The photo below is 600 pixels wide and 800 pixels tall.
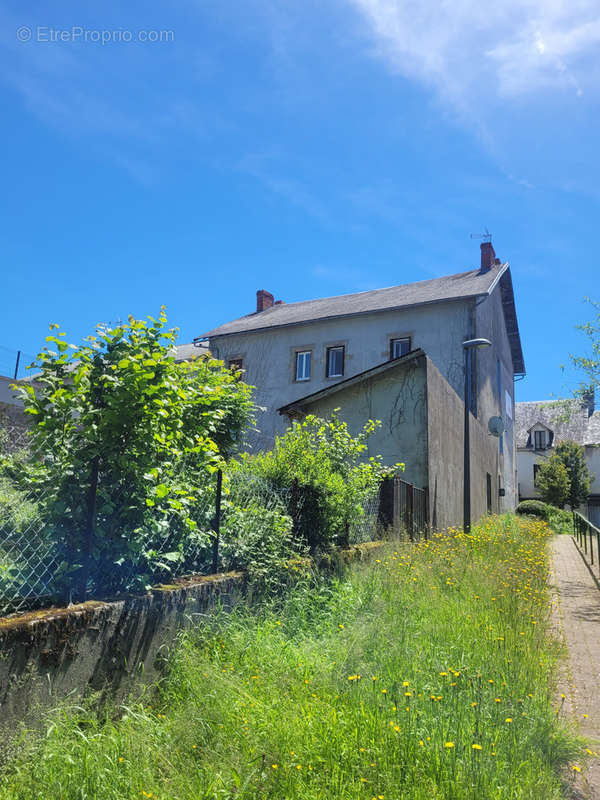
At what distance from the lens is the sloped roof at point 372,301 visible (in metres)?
21.3

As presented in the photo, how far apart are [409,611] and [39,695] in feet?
10.8

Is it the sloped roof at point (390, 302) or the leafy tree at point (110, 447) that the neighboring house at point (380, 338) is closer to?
the sloped roof at point (390, 302)

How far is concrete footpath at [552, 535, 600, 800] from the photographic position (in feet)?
11.7

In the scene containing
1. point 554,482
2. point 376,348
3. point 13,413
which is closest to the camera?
point 13,413

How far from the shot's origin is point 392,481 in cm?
945

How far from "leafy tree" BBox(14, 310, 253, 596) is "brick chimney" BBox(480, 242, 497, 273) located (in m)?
21.6

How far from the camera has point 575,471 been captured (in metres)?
40.1

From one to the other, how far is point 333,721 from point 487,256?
23.1 m

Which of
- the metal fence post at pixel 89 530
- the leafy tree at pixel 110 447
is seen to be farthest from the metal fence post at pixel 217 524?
the metal fence post at pixel 89 530

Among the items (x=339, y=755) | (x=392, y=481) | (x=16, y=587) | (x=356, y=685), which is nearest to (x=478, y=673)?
(x=356, y=685)

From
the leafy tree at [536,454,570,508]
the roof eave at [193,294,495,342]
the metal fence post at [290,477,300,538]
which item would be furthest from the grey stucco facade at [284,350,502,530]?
the leafy tree at [536,454,570,508]

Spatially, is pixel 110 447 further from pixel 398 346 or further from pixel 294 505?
pixel 398 346

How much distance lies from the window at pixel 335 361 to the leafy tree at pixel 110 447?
1796cm

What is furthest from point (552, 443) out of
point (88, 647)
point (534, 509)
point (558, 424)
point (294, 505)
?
point (88, 647)
